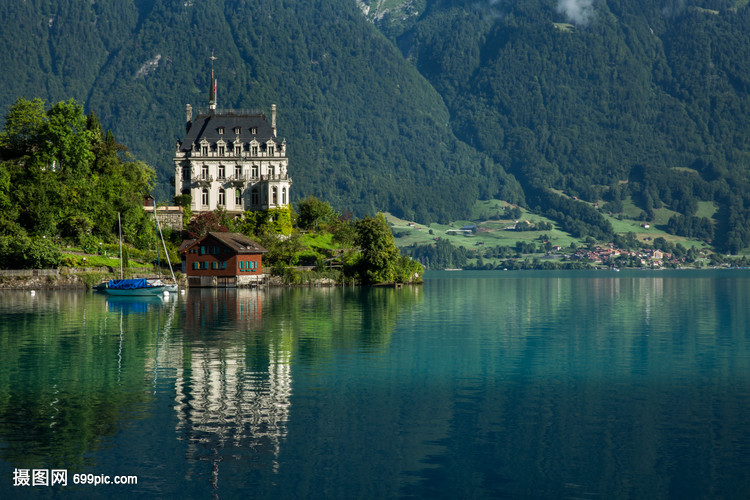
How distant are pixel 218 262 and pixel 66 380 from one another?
314 ft

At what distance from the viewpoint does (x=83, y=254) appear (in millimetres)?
133125

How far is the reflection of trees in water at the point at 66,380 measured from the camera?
2908 centimetres

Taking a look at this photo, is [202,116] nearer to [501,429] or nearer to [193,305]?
[193,305]

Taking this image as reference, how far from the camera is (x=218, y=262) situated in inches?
5359

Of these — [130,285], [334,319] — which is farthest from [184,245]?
[334,319]

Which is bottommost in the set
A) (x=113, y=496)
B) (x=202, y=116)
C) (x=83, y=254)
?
(x=113, y=496)

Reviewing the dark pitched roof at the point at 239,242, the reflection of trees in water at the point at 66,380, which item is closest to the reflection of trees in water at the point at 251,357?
the reflection of trees in water at the point at 66,380

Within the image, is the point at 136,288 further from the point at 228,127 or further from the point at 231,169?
the point at 228,127

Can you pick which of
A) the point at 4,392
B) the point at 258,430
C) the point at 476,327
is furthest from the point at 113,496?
the point at 476,327

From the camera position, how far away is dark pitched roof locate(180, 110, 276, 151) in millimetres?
165125

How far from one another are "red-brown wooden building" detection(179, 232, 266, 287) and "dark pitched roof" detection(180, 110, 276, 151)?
1260 inches

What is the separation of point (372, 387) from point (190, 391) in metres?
7.64

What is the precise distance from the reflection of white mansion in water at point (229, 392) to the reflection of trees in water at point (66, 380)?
209 centimetres

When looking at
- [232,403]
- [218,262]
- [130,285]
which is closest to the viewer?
[232,403]
